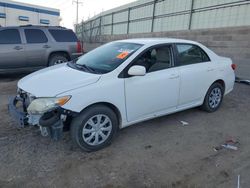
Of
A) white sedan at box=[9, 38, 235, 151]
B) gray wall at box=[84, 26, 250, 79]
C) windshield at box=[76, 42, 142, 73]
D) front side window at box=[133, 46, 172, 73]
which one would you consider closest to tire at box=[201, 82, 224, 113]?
white sedan at box=[9, 38, 235, 151]

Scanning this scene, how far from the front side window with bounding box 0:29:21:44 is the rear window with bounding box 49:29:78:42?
1.21 m

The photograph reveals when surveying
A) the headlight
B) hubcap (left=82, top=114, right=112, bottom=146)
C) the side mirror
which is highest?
the side mirror

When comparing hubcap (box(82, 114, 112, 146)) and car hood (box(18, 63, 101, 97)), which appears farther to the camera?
hubcap (box(82, 114, 112, 146))

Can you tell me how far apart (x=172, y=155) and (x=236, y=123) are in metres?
2.05

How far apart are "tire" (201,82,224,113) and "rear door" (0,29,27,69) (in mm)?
6154

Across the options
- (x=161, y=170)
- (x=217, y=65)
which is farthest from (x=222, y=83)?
(x=161, y=170)

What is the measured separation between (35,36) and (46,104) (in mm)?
5945

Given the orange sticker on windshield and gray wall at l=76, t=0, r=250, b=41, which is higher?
gray wall at l=76, t=0, r=250, b=41

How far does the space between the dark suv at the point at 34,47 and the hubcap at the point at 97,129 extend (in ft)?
18.7

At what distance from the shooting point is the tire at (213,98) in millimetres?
5055

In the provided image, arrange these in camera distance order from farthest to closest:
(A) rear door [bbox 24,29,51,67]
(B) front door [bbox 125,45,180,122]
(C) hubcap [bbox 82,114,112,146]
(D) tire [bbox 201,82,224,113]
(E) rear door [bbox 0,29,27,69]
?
(A) rear door [bbox 24,29,51,67]
(E) rear door [bbox 0,29,27,69]
(D) tire [bbox 201,82,224,113]
(B) front door [bbox 125,45,180,122]
(C) hubcap [bbox 82,114,112,146]

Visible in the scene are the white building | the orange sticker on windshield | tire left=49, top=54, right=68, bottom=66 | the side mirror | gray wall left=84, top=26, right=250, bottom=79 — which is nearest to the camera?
the side mirror

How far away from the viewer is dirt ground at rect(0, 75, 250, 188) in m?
2.88

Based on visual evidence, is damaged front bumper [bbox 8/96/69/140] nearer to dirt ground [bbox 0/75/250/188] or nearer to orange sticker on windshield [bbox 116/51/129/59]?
dirt ground [bbox 0/75/250/188]
